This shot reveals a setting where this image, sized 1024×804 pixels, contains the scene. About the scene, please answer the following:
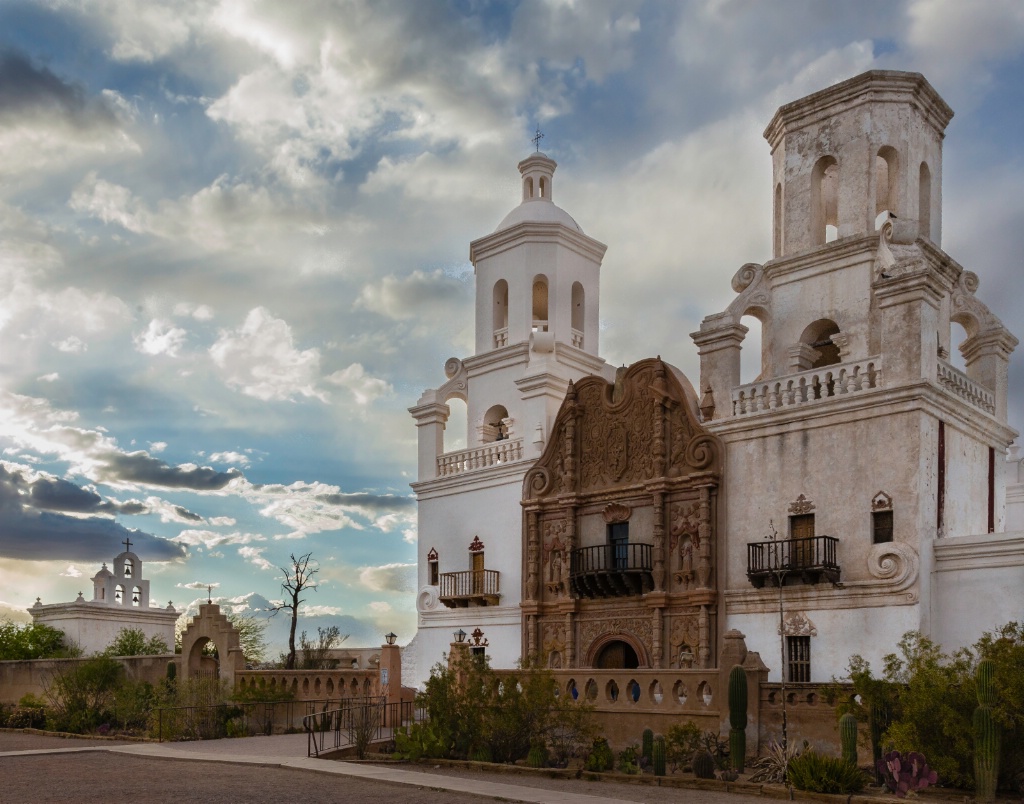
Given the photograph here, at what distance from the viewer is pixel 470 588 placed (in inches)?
1399

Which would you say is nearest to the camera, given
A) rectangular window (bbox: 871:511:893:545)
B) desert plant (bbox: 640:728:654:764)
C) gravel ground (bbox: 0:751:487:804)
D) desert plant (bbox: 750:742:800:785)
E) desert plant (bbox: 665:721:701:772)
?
gravel ground (bbox: 0:751:487:804)

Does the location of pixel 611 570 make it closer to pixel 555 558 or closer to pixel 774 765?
pixel 555 558

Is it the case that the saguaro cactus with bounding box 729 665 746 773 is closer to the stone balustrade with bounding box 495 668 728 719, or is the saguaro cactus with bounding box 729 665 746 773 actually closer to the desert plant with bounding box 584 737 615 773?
the stone balustrade with bounding box 495 668 728 719

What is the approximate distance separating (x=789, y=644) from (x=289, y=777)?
12704 millimetres

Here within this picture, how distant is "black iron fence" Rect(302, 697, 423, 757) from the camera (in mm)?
25281

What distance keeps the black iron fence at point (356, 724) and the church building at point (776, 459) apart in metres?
4.78

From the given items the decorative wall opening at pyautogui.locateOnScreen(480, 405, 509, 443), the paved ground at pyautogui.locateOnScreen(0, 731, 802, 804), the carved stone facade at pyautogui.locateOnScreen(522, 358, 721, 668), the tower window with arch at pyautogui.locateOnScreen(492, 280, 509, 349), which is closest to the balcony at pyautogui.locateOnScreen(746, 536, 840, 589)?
the carved stone facade at pyautogui.locateOnScreen(522, 358, 721, 668)

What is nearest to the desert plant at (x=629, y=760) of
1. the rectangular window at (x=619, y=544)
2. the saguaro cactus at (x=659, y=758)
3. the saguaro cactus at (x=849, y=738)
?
the saguaro cactus at (x=659, y=758)

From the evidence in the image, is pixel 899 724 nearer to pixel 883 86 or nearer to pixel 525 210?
pixel 883 86

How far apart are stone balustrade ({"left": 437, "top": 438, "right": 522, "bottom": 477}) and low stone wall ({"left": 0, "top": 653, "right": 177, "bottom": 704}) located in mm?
10839

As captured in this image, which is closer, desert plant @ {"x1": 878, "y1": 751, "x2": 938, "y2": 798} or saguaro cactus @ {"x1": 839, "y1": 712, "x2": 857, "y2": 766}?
desert plant @ {"x1": 878, "y1": 751, "x2": 938, "y2": 798}

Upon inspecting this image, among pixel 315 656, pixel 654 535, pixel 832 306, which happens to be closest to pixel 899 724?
pixel 654 535

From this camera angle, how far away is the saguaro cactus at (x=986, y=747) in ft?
62.0

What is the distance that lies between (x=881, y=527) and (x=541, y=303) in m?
16.2
